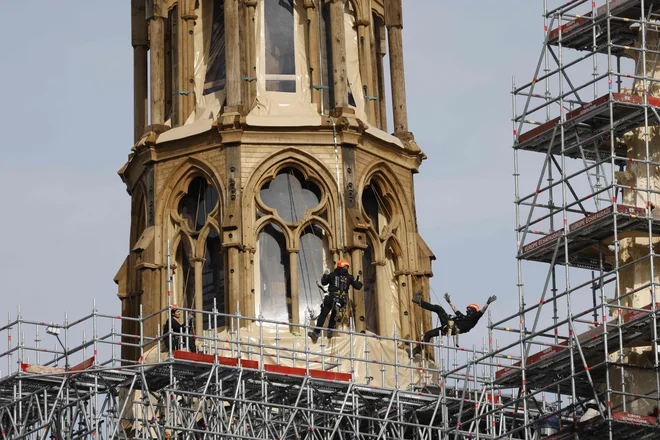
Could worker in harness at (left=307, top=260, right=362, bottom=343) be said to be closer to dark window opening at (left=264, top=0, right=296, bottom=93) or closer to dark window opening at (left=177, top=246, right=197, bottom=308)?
dark window opening at (left=177, top=246, right=197, bottom=308)

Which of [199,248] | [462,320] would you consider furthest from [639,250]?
[199,248]

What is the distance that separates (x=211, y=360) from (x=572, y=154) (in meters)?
10.6

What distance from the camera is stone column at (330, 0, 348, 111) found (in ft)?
281

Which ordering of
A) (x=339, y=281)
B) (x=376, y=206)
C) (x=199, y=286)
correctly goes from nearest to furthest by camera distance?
(x=339, y=281) → (x=199, y=286) → (x=376, y=206)

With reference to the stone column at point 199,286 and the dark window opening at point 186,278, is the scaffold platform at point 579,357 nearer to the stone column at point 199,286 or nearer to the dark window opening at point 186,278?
the stone column at point 199,286

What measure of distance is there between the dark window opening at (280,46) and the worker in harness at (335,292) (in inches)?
270

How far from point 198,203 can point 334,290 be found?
6.02m

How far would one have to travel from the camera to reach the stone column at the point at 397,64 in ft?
290

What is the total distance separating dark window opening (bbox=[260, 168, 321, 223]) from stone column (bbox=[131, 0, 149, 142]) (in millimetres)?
5194

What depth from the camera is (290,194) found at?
84.9 meters

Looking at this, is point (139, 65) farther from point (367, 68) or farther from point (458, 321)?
point (458, 321)

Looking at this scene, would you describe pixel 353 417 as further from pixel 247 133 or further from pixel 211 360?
pixel 247 133

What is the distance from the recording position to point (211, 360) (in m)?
75.2

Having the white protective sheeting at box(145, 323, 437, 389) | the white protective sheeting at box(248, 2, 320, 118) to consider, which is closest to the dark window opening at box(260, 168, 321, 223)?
the white protective sheeting at box(248, 2, 320, 118)
